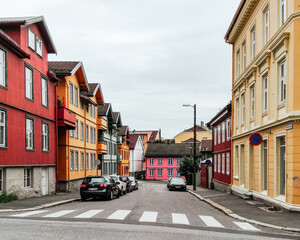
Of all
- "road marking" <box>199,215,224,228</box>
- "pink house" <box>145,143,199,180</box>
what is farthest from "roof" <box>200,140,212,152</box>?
"road marking" <box>199,215,224,228</box>

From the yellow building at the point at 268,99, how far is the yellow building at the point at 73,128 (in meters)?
12.0

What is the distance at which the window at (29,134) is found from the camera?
2317cm

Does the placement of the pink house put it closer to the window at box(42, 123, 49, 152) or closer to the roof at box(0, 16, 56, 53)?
the window at box(42, 123, 49, 152)

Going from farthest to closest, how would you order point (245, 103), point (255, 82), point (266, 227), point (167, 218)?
point (245, 103) → point (255, 82) → point (167, 218) → point (266, 227)

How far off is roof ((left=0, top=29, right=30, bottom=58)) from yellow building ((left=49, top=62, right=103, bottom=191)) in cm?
783

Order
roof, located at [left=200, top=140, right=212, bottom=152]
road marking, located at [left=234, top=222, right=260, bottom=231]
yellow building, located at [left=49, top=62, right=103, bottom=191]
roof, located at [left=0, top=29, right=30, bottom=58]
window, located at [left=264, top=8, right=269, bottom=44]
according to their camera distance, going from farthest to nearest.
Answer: roof, located at [left=200, top=140, right=212, bottom=152] < yellow building, located at [left=49, top=62, right=103, bottom=191] < window, located at [left=264, top=8, right=269, bottom=44] < roof, located at [left=0, top=29, right=30, bottom=58] < road marking, located at [left=234, top=222, right=260, bottom=231]

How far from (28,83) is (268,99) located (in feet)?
42.3

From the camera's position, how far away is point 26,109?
22.6m

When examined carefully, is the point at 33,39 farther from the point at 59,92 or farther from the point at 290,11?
the point at 290,11

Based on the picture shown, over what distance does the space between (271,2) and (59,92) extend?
1742 centimetres

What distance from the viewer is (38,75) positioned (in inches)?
983

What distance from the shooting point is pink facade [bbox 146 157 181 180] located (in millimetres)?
85000

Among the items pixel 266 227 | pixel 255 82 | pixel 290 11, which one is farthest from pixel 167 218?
pixel 255 82

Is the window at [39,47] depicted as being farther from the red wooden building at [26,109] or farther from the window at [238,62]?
the window at [238,62]
